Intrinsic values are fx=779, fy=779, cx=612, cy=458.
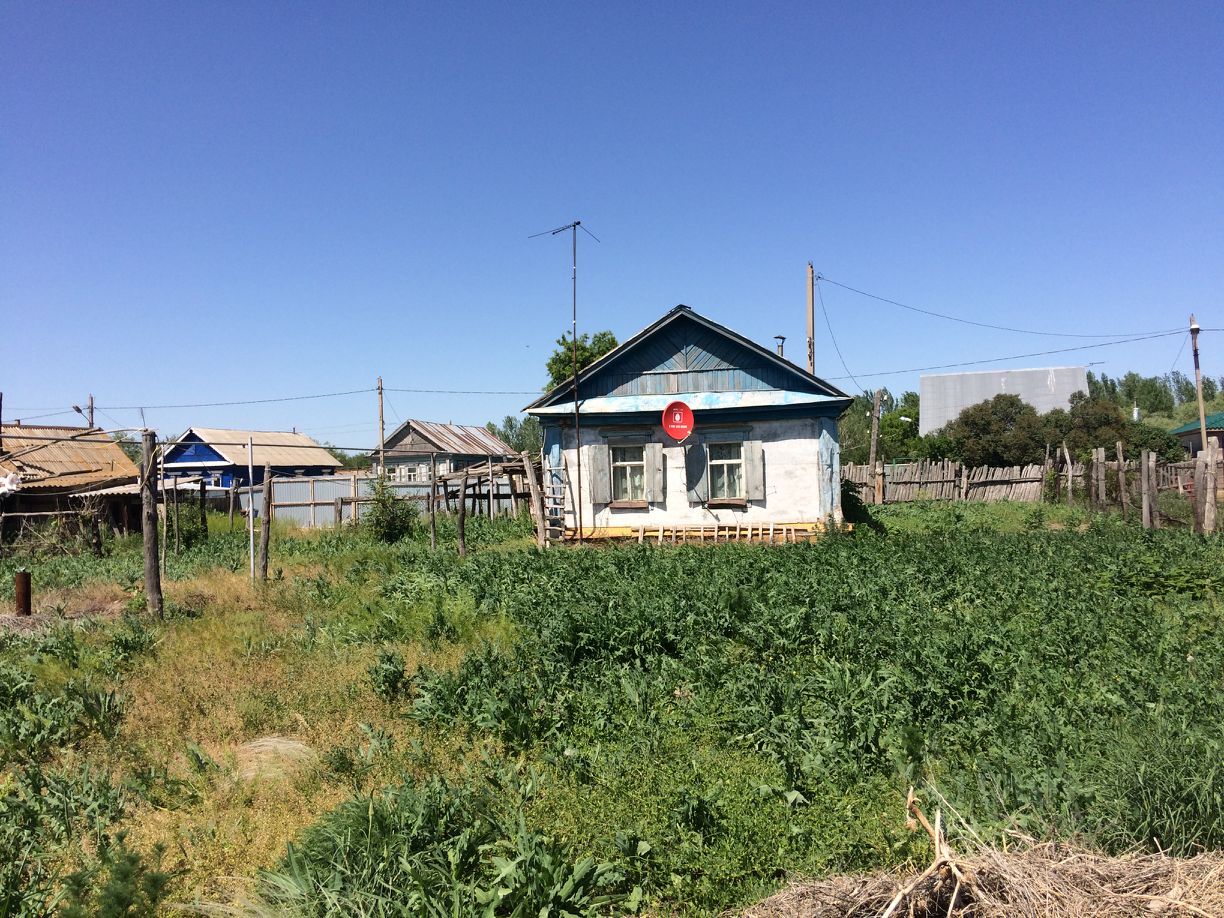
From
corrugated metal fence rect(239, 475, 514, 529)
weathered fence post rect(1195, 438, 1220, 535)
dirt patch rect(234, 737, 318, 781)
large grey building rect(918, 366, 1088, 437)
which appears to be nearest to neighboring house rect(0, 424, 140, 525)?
corrugated metal fence rect(239, 475, 514, 529)

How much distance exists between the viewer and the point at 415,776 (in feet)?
A: 18.7

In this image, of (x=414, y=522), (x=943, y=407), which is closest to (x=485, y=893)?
(x=414, y=522)

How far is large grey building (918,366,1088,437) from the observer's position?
63.3 metres

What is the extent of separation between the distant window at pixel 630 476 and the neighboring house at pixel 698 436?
2 centimetres

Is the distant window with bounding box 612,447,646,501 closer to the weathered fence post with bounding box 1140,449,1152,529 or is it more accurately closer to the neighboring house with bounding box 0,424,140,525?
the weathered fence post with bounding box 1140,449,1152,529

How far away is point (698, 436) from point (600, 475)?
249 centimetres

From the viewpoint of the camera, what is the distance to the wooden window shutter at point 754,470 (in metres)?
17.8

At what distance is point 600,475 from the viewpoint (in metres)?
18.5

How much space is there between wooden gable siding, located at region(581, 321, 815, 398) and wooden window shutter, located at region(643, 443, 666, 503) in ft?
4.54

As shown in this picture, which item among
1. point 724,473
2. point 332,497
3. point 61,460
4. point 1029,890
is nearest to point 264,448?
point 332,497

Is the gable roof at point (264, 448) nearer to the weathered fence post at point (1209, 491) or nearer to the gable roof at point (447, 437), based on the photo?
the gable roof at point (447, 437)

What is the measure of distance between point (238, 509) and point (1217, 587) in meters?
31.8

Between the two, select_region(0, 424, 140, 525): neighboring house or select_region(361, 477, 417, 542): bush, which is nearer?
select_region(361, 477, 417, 542): bush

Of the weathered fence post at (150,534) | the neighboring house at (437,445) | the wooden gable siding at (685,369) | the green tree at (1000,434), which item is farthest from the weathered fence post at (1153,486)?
the neighboring house at (437,445)
